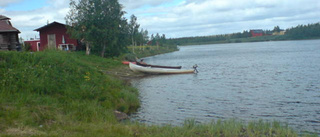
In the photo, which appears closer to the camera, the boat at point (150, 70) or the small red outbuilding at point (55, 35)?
the boat at point (150, 70)

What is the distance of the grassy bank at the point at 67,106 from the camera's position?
9195 mm

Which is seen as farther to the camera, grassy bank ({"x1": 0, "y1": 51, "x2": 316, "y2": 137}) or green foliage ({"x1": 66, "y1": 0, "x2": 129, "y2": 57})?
green foliage ({"x1": 66, "y1": 0, "x2": 129, "y2": 57})

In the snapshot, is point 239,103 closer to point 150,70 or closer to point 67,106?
point 67,106

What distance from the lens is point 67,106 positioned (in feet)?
41.4

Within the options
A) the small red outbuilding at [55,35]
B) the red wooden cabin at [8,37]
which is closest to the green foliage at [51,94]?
the red wooden cabin at [8,37]

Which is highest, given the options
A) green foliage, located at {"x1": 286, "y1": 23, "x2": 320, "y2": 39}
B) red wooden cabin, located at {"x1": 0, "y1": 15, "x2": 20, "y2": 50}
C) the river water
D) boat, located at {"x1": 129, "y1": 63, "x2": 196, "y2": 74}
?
green foliage, located at {"x1": 286, "y1": 23, "x2": 320, "y2": 39}

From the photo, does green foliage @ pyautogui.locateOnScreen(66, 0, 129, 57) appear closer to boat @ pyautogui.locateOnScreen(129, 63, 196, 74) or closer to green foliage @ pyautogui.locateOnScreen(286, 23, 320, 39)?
boat @ pyautogui.locateOnScreen(129, 63, 196, 74)

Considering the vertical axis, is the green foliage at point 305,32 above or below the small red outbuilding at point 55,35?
above

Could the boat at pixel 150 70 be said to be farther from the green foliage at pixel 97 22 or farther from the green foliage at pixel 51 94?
the green foliage at pixel 51 94

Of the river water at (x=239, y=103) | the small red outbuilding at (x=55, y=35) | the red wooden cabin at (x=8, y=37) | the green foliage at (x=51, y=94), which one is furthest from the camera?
the small red outbuilding at (x=55, y=35)

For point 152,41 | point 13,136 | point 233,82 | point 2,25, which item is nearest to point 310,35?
point 152,41

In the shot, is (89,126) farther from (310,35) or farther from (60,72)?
(310,35)

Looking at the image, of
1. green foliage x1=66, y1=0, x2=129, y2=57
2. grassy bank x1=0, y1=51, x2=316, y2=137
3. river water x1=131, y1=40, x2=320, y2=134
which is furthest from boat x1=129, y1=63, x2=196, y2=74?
grassy bank x1=0, y1=51, x2=316, y2=137

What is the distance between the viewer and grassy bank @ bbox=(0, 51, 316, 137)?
9195mm
